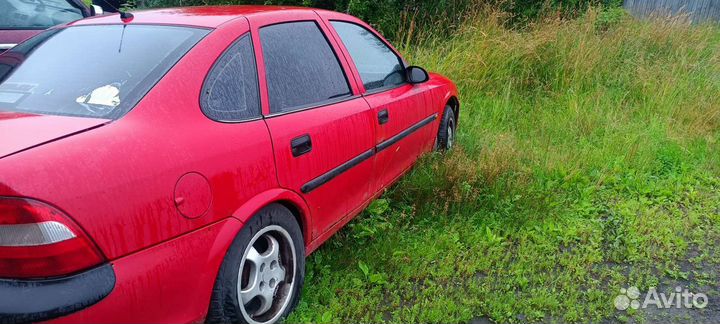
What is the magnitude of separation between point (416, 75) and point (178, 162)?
257 cm

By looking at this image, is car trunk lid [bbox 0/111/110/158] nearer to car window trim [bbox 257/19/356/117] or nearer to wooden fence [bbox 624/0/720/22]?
car window trim [bbox 257/19/356/117]

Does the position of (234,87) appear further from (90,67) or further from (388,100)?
(388,100)

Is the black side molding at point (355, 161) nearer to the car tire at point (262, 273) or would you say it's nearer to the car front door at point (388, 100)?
the car front door at point (388, 100)

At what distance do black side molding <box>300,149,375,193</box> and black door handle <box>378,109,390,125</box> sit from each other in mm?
222

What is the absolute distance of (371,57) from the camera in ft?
13.2

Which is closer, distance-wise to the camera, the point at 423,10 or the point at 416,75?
the point at 416,75

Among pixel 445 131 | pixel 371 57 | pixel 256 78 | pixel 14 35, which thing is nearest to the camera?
pixel 256 78

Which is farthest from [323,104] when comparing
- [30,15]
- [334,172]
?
[30,15]

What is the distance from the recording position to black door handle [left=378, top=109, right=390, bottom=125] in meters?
3.61

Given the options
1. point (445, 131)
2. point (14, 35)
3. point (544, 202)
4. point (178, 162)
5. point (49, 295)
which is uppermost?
point (14, 35)

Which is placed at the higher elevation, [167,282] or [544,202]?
[167,282]

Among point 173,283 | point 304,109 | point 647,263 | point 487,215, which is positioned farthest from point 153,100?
point 647,263

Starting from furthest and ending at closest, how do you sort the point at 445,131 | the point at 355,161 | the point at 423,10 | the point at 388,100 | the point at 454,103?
the point at 423,10 → the point at 454,103 → the point at 445,131 → the point at 388,100 → the point at 355,161

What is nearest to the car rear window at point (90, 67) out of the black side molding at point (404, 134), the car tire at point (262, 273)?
the car tire at point (262, 273)
